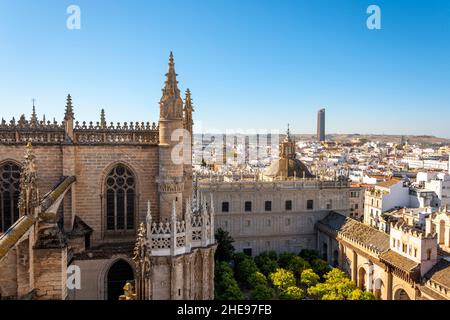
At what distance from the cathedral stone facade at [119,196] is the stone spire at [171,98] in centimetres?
3

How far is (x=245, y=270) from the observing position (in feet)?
109

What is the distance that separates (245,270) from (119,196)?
2093cm

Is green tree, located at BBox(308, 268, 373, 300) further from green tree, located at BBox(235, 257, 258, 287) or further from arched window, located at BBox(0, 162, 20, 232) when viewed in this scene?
arched window, located at BBox(0, 162, 20, 232)

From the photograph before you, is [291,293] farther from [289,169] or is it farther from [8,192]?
[289,169]

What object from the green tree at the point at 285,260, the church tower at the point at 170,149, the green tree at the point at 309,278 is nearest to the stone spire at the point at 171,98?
the church tower at the point at 170,149

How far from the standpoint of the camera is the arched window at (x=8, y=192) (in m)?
13.9

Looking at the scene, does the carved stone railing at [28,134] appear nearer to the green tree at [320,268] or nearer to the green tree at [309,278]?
the green tree at [309,278]

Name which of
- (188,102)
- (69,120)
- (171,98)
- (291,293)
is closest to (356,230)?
(291,293)

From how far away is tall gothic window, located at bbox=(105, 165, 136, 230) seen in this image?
573 inches

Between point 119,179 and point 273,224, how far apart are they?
105ft

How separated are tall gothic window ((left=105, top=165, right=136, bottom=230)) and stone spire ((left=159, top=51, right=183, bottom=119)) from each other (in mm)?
2808

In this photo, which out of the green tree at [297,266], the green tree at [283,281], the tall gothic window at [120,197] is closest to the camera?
the tall gothic window at [120,197]

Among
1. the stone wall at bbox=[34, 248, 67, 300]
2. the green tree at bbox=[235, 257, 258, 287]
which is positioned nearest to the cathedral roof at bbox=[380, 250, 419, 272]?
the green tree at bbox=[235, 257, 258, 287]

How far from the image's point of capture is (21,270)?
380 inches
